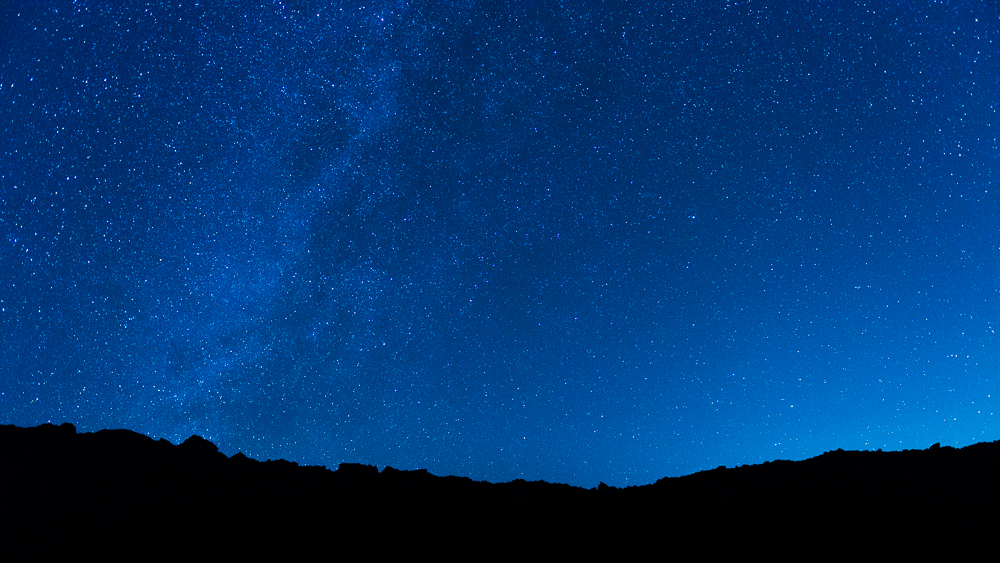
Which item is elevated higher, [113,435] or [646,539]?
[113,435]

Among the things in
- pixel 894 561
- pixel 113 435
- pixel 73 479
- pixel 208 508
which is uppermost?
pixel 113 435

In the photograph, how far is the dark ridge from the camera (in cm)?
1148

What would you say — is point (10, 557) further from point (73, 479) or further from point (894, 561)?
point (894, 561)

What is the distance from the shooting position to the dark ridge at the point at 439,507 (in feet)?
37.7

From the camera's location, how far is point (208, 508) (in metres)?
13.9

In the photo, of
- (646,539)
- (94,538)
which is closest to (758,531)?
(646,539)

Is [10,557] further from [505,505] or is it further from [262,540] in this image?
[505,505]

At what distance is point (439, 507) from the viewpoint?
564 inches

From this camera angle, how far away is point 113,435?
1725cm

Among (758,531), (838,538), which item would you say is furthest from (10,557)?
(838,538)

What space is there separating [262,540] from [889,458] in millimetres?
15556

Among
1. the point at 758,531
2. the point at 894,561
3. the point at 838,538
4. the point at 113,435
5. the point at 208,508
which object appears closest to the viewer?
the point at 894,561

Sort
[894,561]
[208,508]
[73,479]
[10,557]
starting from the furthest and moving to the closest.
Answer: [73,479]
[208,508]
[10,557]
[894,561]

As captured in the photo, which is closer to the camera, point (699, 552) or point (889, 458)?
point (699, 552)
